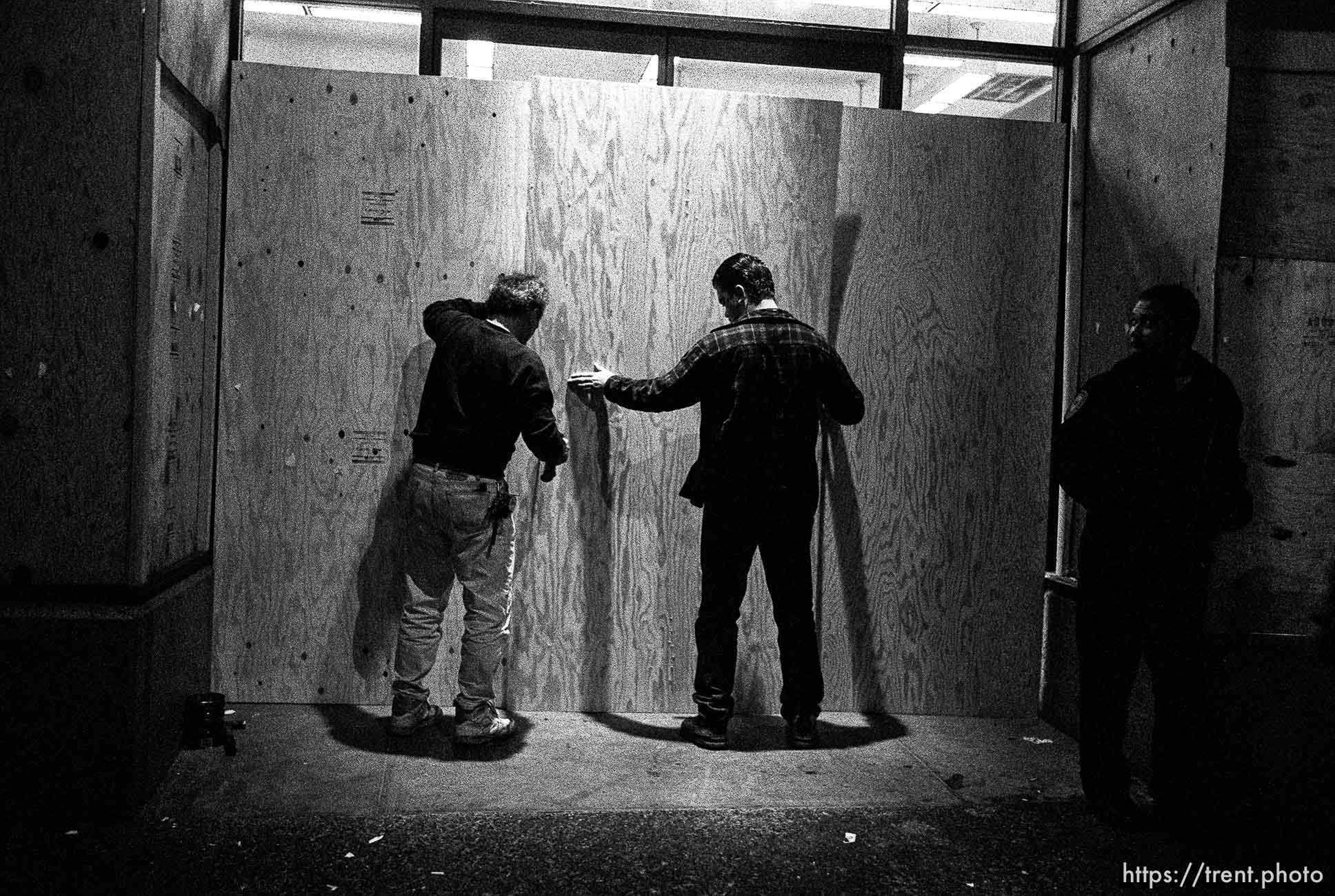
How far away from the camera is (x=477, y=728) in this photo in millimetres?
4938

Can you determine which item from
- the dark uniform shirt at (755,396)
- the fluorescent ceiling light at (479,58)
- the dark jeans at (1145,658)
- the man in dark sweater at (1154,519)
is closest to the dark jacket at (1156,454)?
the man in dark sweater at (1154,519)

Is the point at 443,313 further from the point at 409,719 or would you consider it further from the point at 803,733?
the point at 803,733

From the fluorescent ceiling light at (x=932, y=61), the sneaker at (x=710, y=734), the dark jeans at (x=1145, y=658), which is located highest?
the fluorescent ceiling light at (x=932, y=61)

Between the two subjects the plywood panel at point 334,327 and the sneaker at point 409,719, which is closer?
the sneaker at point 409,719

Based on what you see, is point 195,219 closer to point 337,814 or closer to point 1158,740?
point 337,814

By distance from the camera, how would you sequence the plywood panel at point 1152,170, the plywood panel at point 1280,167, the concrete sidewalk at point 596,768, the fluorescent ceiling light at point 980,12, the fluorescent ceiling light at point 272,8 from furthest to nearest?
the fluorescent ceiling light at point 980,12
the fluorescent ceiling light at point 272,8
the plywood panel at point 1152,170
the plywood panel at point 1280,167
the concrete sidewalk at point 596,768

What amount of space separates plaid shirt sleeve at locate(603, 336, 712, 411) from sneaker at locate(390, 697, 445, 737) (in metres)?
1.72

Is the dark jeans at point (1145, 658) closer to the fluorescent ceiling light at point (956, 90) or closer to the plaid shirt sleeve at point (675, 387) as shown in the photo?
the plaid shirt sleeve at point (675, 387)

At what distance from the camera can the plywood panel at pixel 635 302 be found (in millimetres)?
5527

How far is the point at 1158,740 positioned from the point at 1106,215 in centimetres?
275

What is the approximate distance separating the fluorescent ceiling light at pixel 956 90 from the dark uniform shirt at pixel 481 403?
2.98 meters

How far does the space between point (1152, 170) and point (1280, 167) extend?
27.1 inches

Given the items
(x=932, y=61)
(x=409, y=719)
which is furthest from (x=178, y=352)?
(x=932, y=61)

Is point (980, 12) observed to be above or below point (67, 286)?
above
